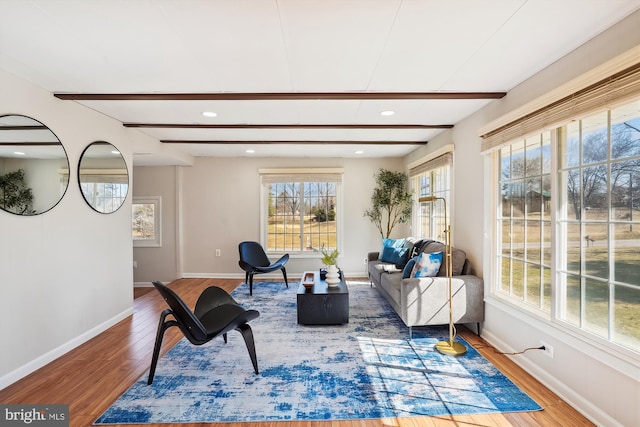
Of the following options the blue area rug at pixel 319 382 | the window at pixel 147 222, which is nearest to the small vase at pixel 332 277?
the blue area rug at pixel 319 382

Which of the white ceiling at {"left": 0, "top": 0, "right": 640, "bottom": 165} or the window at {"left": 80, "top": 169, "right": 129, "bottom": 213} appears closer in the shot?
the white ceiling at {"left": 0, "top": 0, "right": 640, "bottom": 165}

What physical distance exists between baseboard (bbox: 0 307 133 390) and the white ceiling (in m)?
2.33

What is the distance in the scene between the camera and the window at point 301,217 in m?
6.23

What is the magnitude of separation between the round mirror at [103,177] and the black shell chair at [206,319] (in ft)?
5.53

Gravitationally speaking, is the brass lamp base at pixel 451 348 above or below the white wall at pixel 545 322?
below

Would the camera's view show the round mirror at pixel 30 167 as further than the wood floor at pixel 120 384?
Yes

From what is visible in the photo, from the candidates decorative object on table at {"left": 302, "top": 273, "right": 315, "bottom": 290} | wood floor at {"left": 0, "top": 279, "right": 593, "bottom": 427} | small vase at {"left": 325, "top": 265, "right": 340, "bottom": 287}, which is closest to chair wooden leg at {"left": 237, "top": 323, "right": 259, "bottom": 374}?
wood floor at {"left": 0, "top": 279, "right": 593, "bottom": 427}

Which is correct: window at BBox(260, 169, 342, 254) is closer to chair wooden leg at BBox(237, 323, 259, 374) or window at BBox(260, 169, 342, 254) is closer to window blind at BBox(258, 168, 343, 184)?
window blind at BBox(258, 168, 343, 184)

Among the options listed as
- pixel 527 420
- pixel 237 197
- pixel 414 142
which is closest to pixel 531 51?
pixel 527 420

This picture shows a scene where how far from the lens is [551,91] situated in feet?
7.27

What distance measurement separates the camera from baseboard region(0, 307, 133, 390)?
2.40 metres

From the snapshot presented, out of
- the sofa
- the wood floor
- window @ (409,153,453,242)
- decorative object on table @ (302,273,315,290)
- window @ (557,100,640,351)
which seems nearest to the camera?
window @ (557,100,640,351)

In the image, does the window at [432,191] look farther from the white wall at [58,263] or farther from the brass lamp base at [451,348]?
the white wall at [58,263]

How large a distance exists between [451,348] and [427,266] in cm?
81
